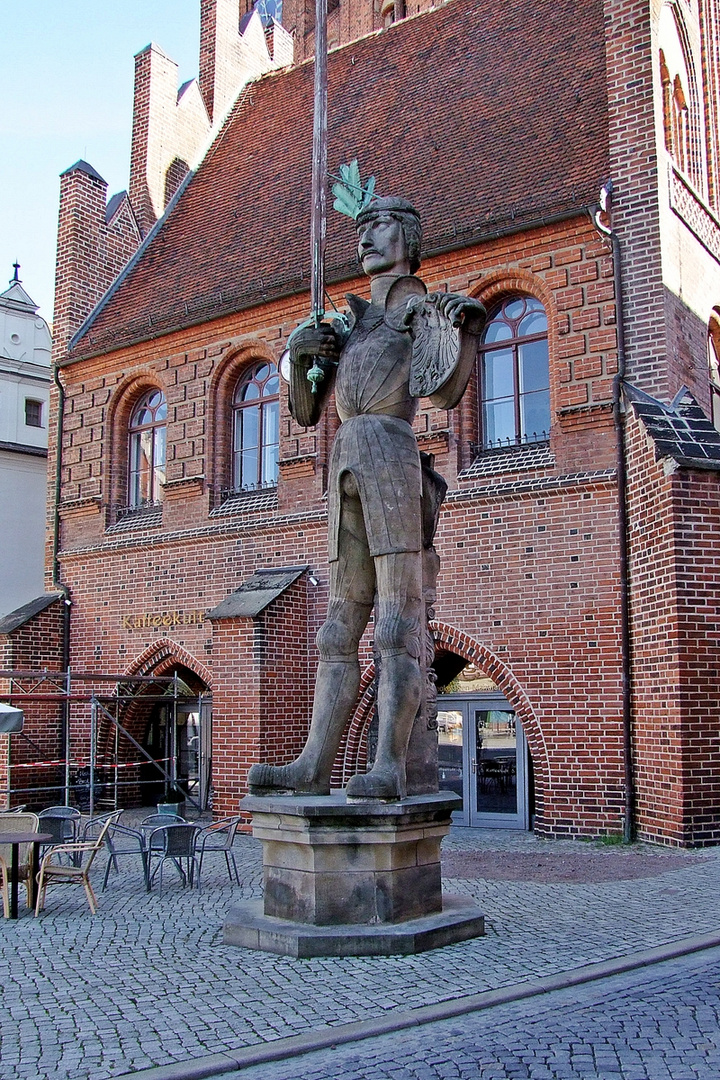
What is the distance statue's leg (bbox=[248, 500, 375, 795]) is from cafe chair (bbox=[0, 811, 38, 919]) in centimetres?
256

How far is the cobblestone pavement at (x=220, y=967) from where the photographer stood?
4699mm

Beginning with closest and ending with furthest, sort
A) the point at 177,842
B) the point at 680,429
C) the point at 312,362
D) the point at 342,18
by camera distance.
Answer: the point at 312,362 < the point at 177,842 < the point at 680,429 < the point at 342,18

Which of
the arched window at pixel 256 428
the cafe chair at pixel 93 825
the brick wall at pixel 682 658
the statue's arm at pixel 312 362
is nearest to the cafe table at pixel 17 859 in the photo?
the cafe chair at pixel 93 825

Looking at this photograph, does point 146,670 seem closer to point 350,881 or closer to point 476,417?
point 476,417

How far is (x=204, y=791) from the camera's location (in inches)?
712

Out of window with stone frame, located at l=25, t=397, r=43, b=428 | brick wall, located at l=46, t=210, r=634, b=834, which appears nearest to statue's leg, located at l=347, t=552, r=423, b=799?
brick wall, located at l=46, t=210, r=634, b=834

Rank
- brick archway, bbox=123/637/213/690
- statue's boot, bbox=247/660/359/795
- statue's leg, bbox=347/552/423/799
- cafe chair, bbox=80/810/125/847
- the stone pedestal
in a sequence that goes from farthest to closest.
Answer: brick archway, bbox=123/637/213/690, cafe chair, bbox=80/810/125/847, statue's boot, bbox=247/660/359/795, statue's leg, bbox=347/552/423/799, the stone pedestal

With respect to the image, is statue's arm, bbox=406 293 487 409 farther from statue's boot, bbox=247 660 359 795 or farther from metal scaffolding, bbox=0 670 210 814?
metal scaffolding, bbox=0 670 210 814

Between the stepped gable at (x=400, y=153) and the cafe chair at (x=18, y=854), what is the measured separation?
9.09 meters

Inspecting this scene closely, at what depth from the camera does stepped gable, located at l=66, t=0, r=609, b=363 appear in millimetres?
14617

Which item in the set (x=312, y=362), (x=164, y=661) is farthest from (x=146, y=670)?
(x=312, y=362)

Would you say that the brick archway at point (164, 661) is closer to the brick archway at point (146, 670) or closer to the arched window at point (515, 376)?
the brick archway at point (146, 670)

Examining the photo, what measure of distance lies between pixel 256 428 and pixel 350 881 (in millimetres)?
11623

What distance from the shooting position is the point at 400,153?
17.0m
